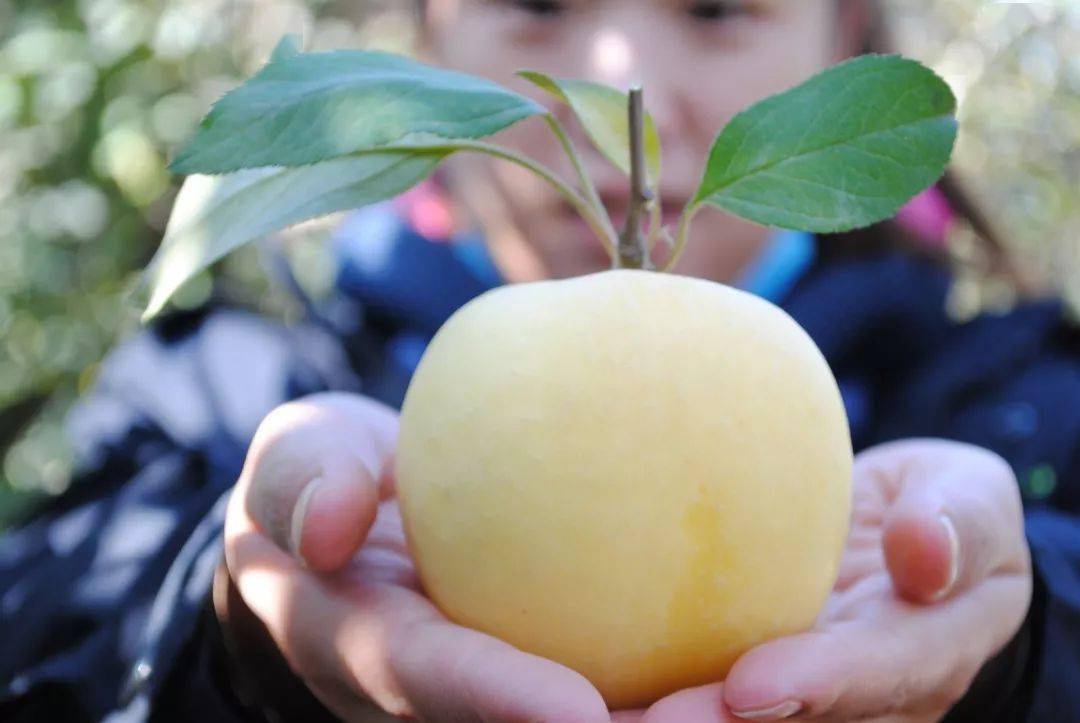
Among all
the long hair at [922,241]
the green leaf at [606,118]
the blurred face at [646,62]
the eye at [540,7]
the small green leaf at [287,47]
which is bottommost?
the long hair at [922,241]

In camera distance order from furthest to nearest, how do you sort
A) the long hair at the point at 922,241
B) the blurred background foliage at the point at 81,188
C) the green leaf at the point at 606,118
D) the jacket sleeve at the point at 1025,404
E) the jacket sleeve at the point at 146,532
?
1. the blurred background foliage at the point at 81,188
2. the long hair at the point at 922,241
3. the jacket sleeve at the point at 1025,404
4. the jacket sleeve at the point at 146,532
5. the green leaf at the point at 606,118

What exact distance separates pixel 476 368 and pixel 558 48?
1.99 feet

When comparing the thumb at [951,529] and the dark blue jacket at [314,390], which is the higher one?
the thumb at [951,529]

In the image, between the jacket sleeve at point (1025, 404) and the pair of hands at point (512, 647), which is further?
the jacket sleeve at point (1025, 404)

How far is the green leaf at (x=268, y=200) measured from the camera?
0.51 m

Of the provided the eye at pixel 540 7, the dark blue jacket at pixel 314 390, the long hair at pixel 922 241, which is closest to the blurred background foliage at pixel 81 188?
the long hair at pixel 922 241

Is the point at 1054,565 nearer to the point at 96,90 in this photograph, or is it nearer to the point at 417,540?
the point at 417,540

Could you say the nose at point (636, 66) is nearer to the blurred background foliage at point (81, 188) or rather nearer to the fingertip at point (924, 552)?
the fingertip at point (924, 552)

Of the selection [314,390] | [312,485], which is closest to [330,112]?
[312,485]

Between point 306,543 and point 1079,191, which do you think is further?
point 1079,191

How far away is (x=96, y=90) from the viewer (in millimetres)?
1804

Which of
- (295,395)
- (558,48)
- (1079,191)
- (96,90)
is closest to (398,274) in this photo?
(295,395)

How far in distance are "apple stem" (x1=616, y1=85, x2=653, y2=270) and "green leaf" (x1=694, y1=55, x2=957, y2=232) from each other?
5 cm

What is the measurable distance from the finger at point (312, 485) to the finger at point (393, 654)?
3cm
